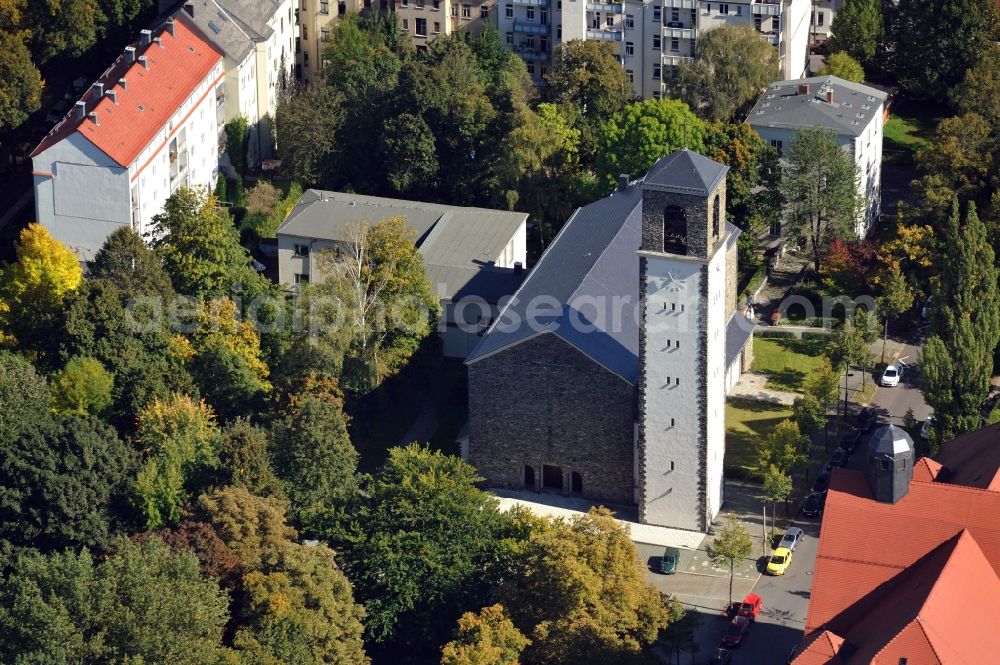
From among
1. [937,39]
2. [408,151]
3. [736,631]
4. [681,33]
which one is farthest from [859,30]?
[736,631]

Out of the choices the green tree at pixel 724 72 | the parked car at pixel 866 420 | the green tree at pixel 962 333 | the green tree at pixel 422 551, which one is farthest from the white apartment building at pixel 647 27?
the green tree at pixel 422 551

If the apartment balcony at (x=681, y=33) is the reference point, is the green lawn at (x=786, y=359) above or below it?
below

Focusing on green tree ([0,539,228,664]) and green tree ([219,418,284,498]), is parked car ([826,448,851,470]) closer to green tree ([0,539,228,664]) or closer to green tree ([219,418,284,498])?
green tree ([219,418,284,498])

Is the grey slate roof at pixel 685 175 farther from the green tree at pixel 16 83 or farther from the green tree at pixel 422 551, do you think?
the green tree at pixel 16 83

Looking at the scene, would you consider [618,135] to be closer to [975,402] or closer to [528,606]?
[975,402]

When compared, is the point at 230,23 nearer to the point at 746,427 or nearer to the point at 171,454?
the point at 171,454

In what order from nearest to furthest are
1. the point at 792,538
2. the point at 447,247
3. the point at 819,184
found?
the point at 792,538 < the point at 447,247 < the point at 819,184

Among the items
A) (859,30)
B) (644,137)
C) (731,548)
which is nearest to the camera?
(731,548)
